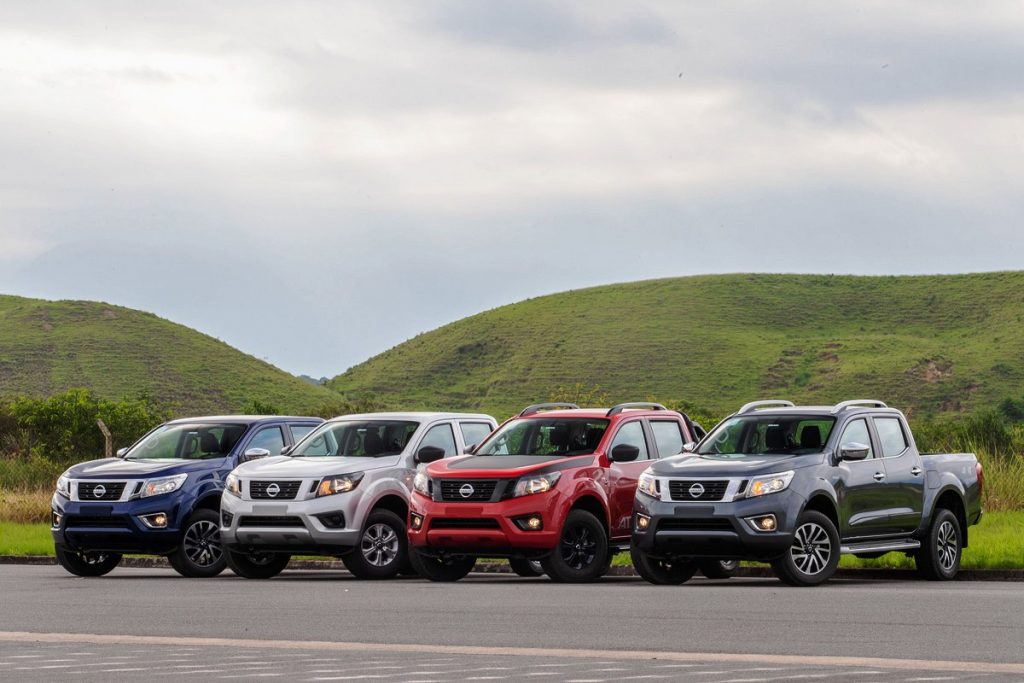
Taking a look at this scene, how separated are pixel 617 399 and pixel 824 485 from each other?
103775 millimetres

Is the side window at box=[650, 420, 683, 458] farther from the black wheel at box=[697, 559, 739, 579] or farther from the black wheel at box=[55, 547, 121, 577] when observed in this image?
the black wheel at box=[55, 547, 121, 577]

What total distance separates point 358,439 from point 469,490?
2.58 metres

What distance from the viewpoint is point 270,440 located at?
23250 millimetres

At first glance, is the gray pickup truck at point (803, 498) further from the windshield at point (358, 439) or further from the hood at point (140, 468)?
the hood at point (140, 468)

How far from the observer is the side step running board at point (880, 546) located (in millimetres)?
19547

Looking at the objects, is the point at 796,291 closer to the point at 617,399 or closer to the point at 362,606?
the point at 617,399

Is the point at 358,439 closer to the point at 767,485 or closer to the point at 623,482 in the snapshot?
the point at 623,482

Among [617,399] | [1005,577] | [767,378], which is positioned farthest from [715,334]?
[1005,577]

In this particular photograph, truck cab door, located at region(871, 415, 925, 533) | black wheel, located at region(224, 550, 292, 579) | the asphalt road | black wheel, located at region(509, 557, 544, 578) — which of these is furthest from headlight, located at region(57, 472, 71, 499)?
truck cab door, located at region(871, 415, 925, 533)

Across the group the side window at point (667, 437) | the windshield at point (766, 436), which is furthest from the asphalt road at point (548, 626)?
the side window at point (667, 437)

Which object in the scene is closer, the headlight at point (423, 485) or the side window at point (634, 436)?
the headlight at point (423, 485)

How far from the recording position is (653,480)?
19.3 metres

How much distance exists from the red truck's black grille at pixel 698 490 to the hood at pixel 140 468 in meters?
6.25

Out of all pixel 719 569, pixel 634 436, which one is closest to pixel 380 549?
pixel 634 436
